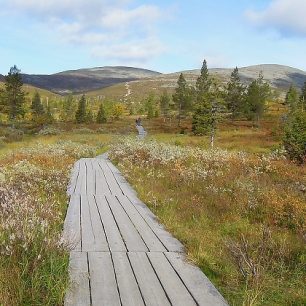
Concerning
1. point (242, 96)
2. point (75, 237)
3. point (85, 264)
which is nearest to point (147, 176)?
point (75, 237)

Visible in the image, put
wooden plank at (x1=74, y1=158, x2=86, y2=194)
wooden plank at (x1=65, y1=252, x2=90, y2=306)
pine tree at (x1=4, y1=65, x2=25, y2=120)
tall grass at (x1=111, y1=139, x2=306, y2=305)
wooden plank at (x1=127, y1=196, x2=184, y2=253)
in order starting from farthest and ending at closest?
1. pine tree at (x1=4, y1=65, x2=25, y2=120)
2. wooden plank at (x1=74, y1=158, x2=86, y2=194)
3. wooden plank at (x1=127, y1=196, x2=184, y2=253)
4. tall grass at (x1=111, y1=139, x2=306, y2=305)
5. wooden plank at (x1=65, y1=252, x2=90, y2=306)

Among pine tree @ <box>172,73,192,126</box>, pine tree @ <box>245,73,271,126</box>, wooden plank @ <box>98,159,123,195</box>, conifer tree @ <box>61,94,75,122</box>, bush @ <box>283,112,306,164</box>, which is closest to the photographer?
wooden plank @ <box>98,159,123,195</box>

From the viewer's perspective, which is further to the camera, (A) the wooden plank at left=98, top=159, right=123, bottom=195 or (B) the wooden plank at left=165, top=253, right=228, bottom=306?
(A) the wooden plank at left=98, top=159, right=123, bottom=195

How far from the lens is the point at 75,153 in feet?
83.4

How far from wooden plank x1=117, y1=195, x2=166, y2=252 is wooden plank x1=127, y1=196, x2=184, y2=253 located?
0.09 m

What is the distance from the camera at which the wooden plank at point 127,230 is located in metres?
6.58

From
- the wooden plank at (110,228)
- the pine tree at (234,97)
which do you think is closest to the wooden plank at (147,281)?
the wooden plank at (110,228)

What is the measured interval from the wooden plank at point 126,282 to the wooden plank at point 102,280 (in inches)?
2.7

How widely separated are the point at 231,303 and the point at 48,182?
9.19 meters

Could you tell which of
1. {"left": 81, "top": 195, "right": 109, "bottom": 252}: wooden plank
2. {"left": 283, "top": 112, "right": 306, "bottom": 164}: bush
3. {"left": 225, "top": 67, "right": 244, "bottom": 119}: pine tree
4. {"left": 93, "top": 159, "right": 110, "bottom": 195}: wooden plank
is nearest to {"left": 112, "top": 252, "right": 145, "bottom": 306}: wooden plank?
{"left": 81, "top": 195, "right": 109, "bottom": 252}: wooden plank

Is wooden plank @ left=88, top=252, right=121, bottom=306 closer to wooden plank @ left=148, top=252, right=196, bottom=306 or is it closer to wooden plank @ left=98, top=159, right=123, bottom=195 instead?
wooden plank @ left=148, top=252, right=196, bottom=306

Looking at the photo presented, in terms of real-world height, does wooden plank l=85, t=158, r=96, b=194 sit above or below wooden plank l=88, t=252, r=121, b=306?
below

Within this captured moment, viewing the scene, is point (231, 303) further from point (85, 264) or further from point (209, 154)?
point (209, 154)

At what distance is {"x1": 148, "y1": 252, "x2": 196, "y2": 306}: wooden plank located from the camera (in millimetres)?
4637
